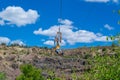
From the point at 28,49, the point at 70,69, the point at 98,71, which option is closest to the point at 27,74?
the point at 98,71

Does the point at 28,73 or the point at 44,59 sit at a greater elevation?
the point at 44,59

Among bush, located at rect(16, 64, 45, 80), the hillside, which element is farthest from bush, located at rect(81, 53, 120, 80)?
the hillside

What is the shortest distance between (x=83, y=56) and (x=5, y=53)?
19.1 m

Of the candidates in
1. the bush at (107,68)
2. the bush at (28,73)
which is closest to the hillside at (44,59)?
the bush at (28,73)

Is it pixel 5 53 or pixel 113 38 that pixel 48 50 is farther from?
pixel 113 38

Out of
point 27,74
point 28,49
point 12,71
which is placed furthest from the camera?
point 28,49

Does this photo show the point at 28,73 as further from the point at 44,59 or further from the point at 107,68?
the point at 44,59

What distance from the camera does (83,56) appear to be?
125250 mm

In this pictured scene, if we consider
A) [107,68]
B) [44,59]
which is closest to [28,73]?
[107,68]

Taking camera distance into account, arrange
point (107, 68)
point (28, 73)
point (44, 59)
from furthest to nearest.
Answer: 1. point (44, 59)
2. point (28, 73)
3. point (107, 68)

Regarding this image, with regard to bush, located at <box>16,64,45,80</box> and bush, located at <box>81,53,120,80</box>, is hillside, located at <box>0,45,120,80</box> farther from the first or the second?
bush, located at <box>81,53,120,80</box>

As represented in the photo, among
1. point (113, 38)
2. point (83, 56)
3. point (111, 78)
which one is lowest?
point (111, 78)

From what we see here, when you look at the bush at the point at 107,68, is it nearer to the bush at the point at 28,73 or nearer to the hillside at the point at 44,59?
the bush at the point at 28,73

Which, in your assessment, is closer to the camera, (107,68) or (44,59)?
(107,68)
